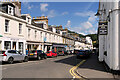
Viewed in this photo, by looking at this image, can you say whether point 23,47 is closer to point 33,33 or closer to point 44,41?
point 33,33

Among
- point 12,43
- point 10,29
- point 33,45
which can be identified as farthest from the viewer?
point 33,45

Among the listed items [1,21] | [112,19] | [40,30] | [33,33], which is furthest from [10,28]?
[112,19]

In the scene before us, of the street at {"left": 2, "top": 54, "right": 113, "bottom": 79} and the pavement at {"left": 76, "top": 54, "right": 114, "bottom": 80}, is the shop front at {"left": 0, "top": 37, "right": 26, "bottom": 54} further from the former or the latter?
the pavement at {"left": 76, "top": 54, "right": 114, "bottom": 80}

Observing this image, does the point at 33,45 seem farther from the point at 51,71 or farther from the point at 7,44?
the point at 51,71

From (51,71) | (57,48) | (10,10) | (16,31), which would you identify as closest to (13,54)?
(51,71)

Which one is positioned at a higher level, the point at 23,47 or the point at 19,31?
the point at 19,31

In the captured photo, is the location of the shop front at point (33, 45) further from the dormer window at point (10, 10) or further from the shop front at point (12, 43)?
the dormer window at point (10, 10)

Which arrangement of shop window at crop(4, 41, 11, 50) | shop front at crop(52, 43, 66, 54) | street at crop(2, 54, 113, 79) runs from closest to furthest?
street at crop(2, 54, 113, 79) < shop window at crop(4, 41, 11, 50) < shop front at crop(52, 43, 66, 54)

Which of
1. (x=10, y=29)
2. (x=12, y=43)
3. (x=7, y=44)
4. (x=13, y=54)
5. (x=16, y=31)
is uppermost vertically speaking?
(x=10, y=29)

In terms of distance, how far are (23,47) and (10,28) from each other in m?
5.05

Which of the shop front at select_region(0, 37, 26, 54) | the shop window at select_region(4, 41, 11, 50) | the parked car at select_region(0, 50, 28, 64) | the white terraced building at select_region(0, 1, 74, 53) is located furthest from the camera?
the shop window at select_region(4, 41, 11, 50)

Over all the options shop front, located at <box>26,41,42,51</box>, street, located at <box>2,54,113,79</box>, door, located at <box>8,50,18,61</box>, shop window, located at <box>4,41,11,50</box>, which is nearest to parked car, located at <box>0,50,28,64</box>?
door, located at <box>8,50,18,61</box>

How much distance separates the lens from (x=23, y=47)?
25891mm

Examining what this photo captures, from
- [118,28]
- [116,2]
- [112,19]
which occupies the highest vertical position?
[116,2]
